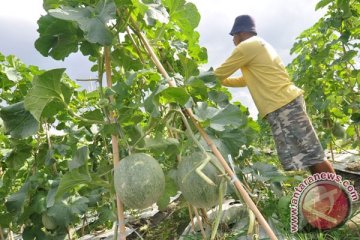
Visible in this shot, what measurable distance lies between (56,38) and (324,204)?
6.73 feet

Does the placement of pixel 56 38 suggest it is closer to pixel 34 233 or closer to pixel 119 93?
pixel 119 93

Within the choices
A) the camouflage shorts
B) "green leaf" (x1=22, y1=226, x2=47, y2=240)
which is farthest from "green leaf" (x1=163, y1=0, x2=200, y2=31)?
"green leaf" (x1=22, y1=226, x2=47, y2=240)

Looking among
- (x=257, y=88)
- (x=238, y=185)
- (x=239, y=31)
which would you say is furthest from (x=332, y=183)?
(x=238, y=185)

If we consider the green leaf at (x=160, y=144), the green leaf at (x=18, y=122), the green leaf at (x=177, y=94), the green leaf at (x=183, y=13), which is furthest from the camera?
the green leaf at (x=183, y=13)

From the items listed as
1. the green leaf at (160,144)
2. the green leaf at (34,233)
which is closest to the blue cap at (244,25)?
the green leaf at (160,144)

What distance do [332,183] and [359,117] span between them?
1653 mm

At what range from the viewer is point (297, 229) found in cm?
258

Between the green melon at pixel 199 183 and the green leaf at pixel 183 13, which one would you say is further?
the green leaf at pixel 183 13

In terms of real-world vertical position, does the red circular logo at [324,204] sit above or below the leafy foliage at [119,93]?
below

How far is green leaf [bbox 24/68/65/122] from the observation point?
4.51 feet

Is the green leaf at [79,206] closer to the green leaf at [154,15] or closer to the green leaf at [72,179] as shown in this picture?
the green leaf at [72,179]

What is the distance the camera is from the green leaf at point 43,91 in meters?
1.38

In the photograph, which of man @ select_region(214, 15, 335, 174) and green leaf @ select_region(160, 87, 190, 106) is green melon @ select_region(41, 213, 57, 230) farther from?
green leaf @ select_region(160, 87, 190, 106)

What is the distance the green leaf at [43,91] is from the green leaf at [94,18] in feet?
0.62
